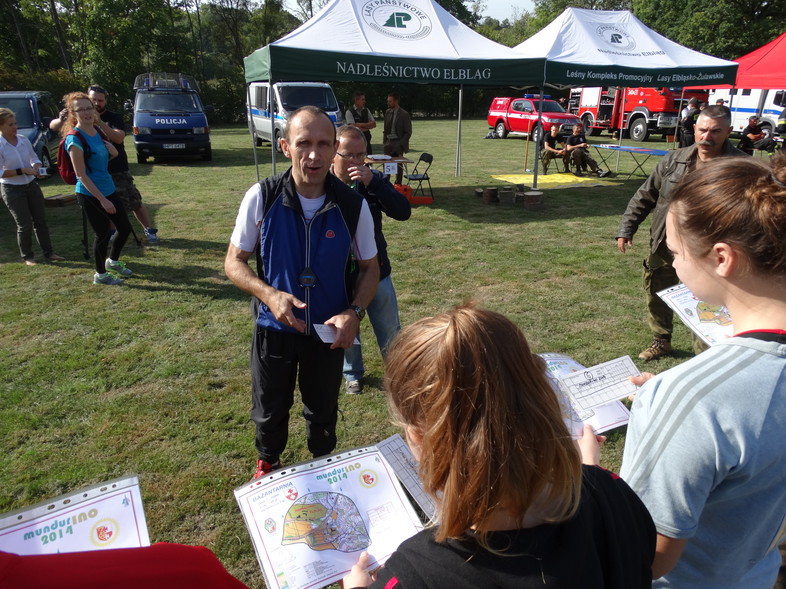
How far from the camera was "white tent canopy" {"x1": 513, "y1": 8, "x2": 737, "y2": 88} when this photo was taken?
946 cm

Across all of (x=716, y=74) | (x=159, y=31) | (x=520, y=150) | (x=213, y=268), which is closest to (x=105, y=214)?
(x=213, y=268)

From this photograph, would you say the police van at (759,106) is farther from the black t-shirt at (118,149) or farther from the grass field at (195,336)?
the black t-shirt at (118,149)

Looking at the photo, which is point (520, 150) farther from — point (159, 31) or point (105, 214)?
point (159, 31)

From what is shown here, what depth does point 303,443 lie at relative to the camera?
3.04 metres

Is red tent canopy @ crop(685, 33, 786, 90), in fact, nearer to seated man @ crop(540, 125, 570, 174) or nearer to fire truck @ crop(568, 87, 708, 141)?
seated man @ crop(540, 125, 570, 174)

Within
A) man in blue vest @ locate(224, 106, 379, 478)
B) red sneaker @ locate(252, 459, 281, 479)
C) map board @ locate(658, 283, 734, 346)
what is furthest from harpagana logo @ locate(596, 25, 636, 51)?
red sneaker @ locate(252, 459, 281, 479)

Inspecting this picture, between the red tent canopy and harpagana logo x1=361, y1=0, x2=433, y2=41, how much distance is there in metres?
7.15

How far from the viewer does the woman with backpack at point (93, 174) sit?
4.89 meters

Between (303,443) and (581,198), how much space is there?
879 centimetres

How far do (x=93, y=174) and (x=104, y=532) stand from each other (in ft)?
15.5

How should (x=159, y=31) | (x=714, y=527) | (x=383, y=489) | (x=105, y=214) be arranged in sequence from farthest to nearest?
1. (x=159, y=31)
2. (x=105, y=214)
3. (x=383, y=489)
4. (x=714, y=527)

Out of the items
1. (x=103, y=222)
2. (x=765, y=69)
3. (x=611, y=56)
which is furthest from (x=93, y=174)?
(x=765, y=69)

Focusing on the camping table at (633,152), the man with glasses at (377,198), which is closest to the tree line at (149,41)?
the camping table at (633,152)

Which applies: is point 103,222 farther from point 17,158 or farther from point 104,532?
point 104,532
